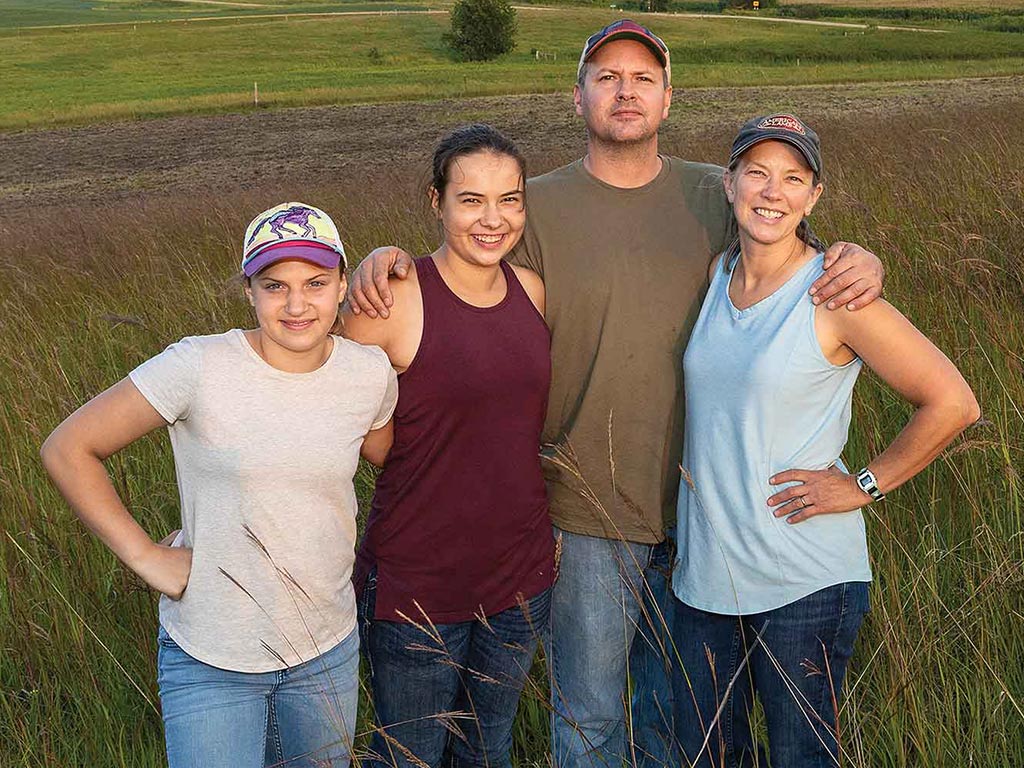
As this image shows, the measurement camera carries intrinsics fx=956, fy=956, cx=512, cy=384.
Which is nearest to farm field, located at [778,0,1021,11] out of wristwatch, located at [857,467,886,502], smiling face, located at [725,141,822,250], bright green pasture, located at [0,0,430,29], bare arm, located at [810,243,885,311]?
bright green pasture, located at [0,0,430,29]

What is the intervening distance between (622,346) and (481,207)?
1.92ft

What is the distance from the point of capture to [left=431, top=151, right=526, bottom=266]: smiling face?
250 cm

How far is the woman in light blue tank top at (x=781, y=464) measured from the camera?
220 centimetres

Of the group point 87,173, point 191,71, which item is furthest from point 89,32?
point 87,173

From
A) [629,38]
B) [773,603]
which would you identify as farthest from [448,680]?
[629,38]

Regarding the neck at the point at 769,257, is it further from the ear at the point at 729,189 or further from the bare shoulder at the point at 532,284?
the bare shoulder at the point at 532,284

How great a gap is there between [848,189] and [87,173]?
62.5ft

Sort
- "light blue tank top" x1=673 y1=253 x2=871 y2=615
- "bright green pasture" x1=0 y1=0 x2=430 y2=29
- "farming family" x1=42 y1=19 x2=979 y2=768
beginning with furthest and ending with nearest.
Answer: "bright green pasture" x1=0 y1=0 x2=430 y2=29 → "light blue tank top" x1=673 y1=253 x2=871 y2=615 → "farming family" x1=42 y1=19 x2=979 y2=768

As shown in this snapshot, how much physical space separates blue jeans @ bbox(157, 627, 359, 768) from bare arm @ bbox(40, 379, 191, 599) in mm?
224

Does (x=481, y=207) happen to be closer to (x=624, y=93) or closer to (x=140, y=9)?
(x=624, y=93)

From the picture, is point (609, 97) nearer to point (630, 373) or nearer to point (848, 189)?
point (630, 373)

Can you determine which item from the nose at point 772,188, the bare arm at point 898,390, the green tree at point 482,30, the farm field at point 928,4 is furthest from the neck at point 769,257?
the farm field at point 928,4

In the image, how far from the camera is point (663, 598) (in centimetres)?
279

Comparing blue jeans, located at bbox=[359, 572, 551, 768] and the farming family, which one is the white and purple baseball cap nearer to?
the farming family
